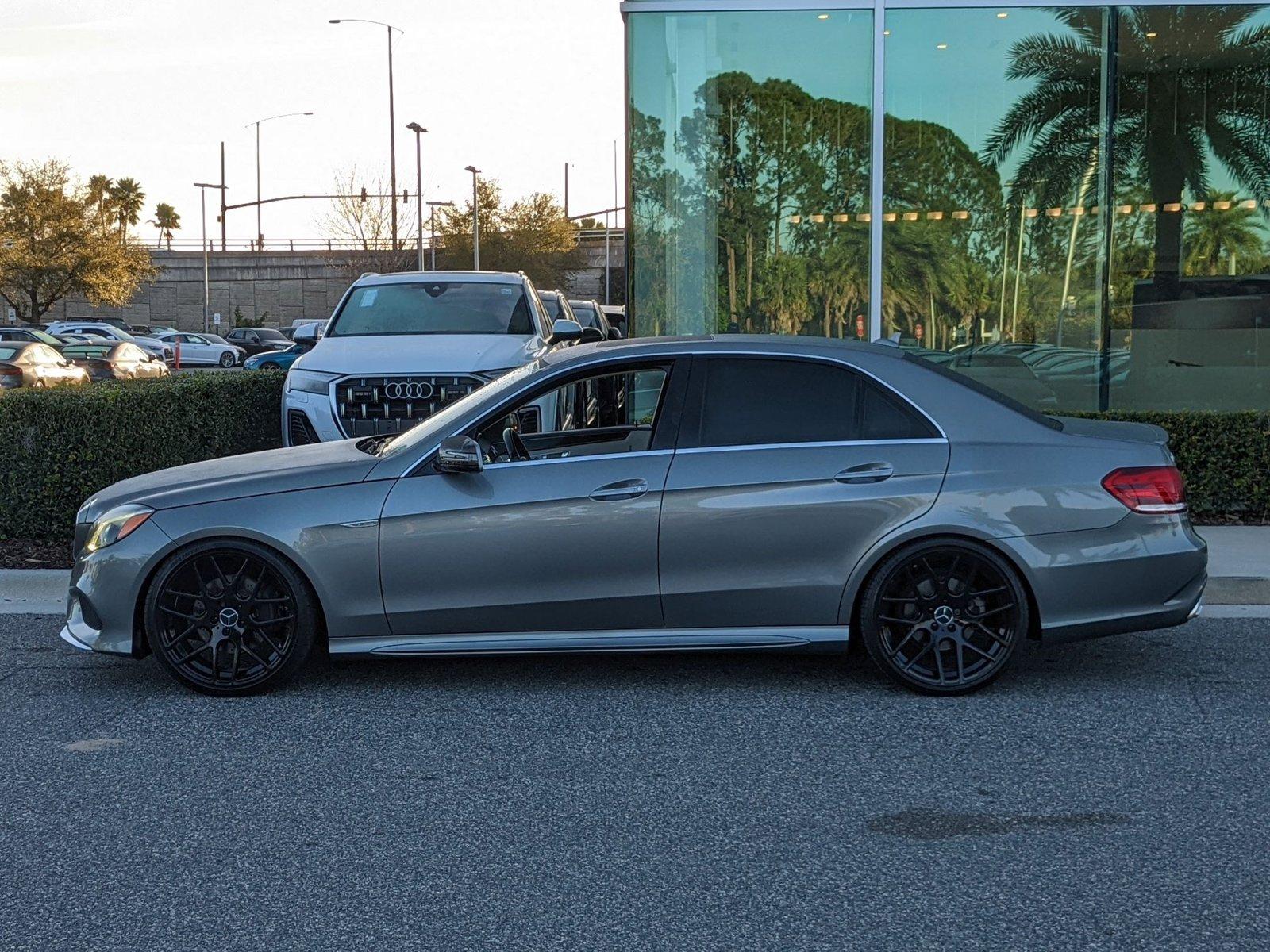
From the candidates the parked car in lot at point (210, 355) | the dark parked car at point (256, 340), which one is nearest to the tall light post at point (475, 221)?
the dark parked car at point (256, 340)

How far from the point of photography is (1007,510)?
240 inches

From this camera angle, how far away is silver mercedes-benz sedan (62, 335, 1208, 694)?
6.12 meters

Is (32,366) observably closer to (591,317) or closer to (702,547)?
(591,317)

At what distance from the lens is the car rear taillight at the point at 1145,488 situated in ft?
20.1

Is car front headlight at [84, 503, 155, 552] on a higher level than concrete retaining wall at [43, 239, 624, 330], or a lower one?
lower

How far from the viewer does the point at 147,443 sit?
1014 cm

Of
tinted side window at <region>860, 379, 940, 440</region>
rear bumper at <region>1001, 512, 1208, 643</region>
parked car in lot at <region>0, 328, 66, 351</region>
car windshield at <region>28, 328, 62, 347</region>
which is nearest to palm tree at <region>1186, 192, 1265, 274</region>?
rear bumper at <region>1001, 512, 1208, 643</region>

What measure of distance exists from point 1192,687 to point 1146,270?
27.9 ft

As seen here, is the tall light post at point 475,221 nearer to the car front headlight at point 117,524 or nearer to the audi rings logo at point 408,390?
the audi rings logo at point 408,390

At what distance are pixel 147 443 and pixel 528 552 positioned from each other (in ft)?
16.4

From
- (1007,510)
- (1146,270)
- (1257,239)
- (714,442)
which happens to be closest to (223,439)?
(714,442)

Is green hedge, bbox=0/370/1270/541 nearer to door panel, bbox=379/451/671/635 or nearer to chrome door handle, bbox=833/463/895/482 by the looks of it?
door panel, bbox=379/451/671/635

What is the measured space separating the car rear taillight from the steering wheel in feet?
8.23

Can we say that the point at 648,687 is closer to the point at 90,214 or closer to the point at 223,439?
the point at 223,439
